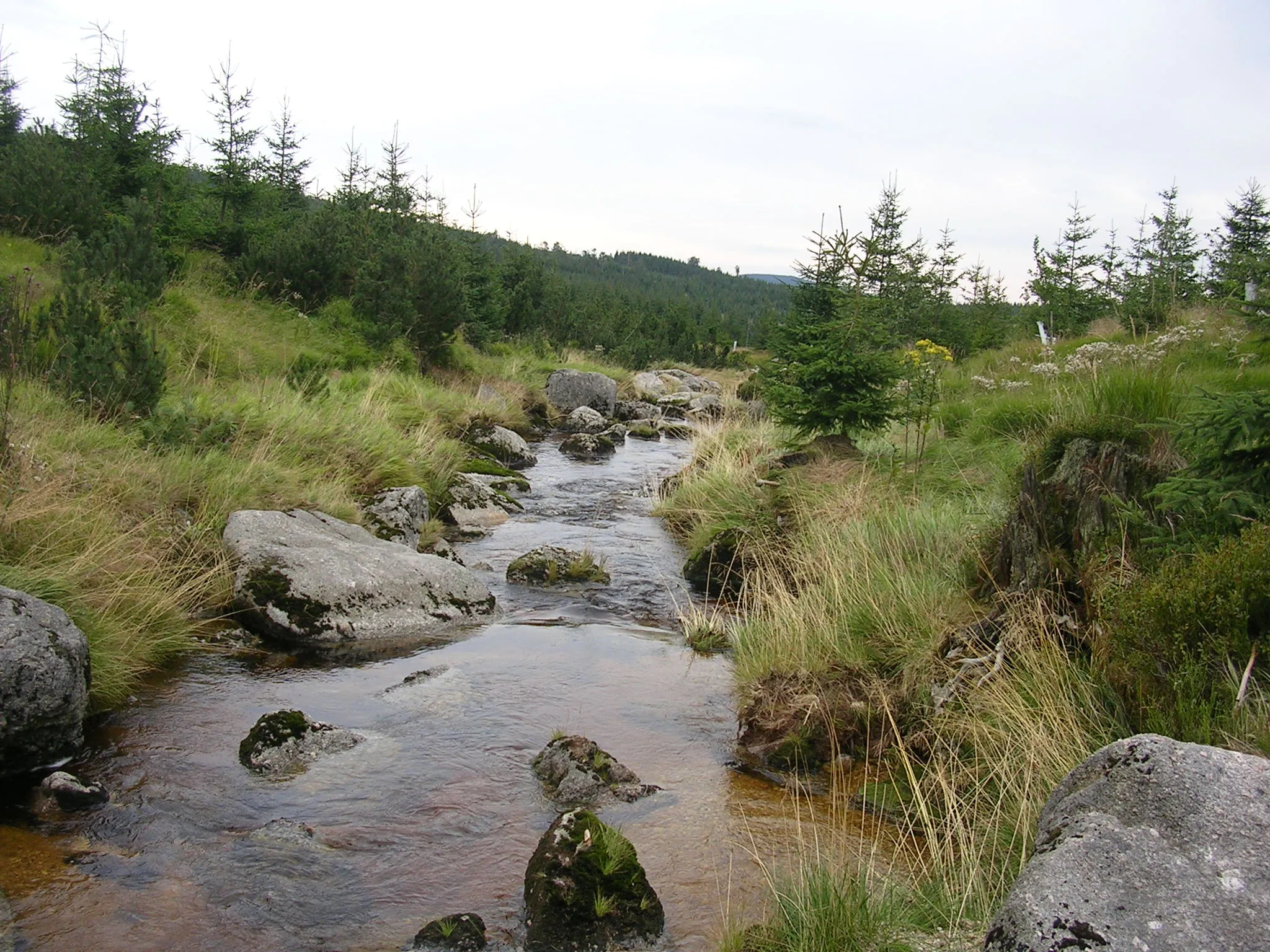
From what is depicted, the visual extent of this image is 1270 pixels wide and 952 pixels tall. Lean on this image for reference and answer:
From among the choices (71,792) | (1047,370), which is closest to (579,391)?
(1047,370)

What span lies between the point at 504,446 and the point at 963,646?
10.7m

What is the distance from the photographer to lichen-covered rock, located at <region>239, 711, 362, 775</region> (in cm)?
450

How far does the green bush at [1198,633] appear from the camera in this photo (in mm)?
3348

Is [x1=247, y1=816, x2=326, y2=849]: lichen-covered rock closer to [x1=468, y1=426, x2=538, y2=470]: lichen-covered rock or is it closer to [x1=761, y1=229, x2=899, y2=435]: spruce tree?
[x1=761, y1=229, x2=899, y2=435]: spruce tree

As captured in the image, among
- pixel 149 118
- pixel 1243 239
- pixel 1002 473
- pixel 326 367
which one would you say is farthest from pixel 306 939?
pixel 149 118

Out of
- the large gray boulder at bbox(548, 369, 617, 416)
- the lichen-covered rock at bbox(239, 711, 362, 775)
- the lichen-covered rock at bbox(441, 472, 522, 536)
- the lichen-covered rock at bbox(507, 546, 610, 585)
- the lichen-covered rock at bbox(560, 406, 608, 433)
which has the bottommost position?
the lichen-covered rock at bbox(239, 711, 362, 775)

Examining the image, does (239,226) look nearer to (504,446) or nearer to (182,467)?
(504,446)

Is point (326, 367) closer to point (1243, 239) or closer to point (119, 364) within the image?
point (119, 364)

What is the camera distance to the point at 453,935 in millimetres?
3211

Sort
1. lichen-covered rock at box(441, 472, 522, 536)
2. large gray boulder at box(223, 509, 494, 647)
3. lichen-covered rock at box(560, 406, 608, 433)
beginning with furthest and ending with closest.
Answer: lichen-covered rock at box(560, 406, 608, 433) < lichen-covered rock at box(441, 472, 522, 536) < large gray boulder at box(223, 509, 494, 647)

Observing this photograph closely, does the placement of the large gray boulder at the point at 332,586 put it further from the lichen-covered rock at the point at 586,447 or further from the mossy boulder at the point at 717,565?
the lichen-covered rock at the point at 586,447

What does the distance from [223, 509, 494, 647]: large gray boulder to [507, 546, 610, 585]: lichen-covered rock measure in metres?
0.91

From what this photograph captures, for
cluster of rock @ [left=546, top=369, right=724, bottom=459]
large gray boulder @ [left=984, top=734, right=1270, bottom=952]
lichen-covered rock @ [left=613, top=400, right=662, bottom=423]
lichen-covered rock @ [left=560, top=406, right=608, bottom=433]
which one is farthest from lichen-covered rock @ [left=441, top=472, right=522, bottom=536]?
lichen-covered rock @ [left=613, top=400, right=662, bottom=423]

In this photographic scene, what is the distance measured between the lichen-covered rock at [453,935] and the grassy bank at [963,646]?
38.5 inches
